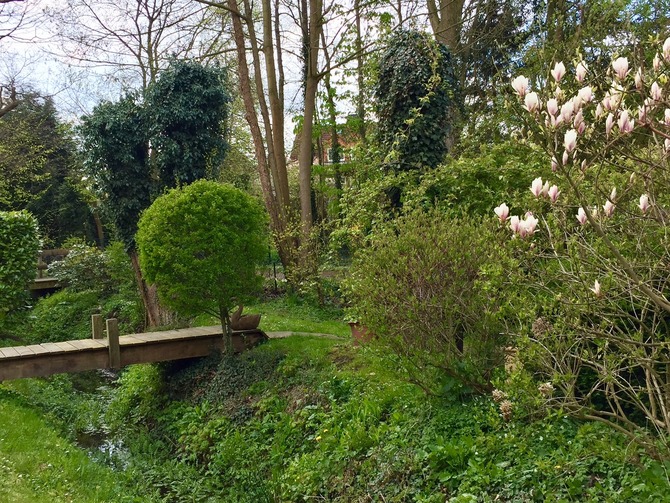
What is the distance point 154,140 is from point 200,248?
5.60 m

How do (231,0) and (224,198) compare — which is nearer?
(224,198)

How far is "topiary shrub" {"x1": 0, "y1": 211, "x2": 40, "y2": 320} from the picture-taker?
13.3m

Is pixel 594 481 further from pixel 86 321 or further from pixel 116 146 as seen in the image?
pixel 86 321

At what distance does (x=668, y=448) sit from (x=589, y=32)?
1267cm

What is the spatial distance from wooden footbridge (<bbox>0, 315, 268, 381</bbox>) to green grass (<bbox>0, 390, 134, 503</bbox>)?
0.80m

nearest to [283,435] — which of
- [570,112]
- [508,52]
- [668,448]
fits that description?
[668,448]

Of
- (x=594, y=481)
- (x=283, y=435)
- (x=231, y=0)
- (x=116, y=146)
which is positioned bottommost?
(x=283, y=435)

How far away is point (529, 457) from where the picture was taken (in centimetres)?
457

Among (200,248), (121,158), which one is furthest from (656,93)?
(121,158)

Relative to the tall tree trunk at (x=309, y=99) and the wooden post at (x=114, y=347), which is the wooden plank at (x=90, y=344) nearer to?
the wooden post at (x=114, y=347)

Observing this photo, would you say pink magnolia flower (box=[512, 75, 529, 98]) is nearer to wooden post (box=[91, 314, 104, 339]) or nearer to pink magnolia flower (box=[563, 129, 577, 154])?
pink magnolia flower (box=[563, 129, 577, 154])

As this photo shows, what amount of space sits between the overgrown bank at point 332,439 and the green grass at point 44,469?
1.58 ft

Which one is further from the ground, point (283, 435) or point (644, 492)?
point (644, 492)

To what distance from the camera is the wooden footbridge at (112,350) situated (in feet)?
30.6
